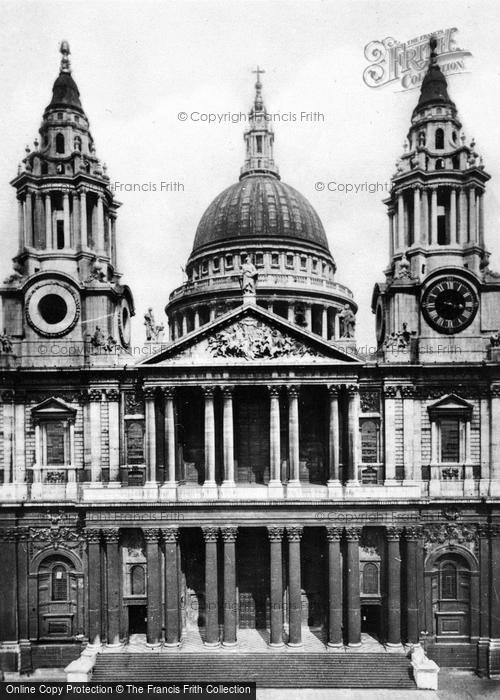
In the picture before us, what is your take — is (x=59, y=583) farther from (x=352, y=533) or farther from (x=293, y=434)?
(x=352, y=533)

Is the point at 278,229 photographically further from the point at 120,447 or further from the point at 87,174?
the point at 120,447

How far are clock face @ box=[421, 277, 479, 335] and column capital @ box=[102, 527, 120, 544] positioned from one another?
1770 centimetres

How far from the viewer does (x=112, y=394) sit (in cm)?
2634

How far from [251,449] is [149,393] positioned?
581 centimetres

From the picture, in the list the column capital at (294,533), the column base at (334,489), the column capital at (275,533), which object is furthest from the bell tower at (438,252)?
the column capital at (275,533)

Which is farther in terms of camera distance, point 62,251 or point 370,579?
point 62,251

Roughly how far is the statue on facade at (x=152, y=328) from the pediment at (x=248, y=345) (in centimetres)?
128

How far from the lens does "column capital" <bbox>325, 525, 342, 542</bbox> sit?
25.2 metres

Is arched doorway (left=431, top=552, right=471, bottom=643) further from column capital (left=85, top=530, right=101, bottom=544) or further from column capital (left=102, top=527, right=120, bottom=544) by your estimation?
column capital (left=85, top=530, right=101, bottom=544)

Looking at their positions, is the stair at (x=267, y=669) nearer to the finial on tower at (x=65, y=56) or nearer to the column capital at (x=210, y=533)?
the column capital at (x=210, y=533)

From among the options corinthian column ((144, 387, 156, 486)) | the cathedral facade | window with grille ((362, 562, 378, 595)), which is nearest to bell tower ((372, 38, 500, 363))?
the cathedral facade

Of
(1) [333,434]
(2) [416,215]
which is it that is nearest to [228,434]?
(1) [333,434]

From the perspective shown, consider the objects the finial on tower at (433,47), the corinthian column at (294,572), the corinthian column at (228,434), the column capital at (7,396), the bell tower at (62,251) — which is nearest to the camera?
the finial on tower at (433,47)

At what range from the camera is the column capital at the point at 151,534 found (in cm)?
2512
